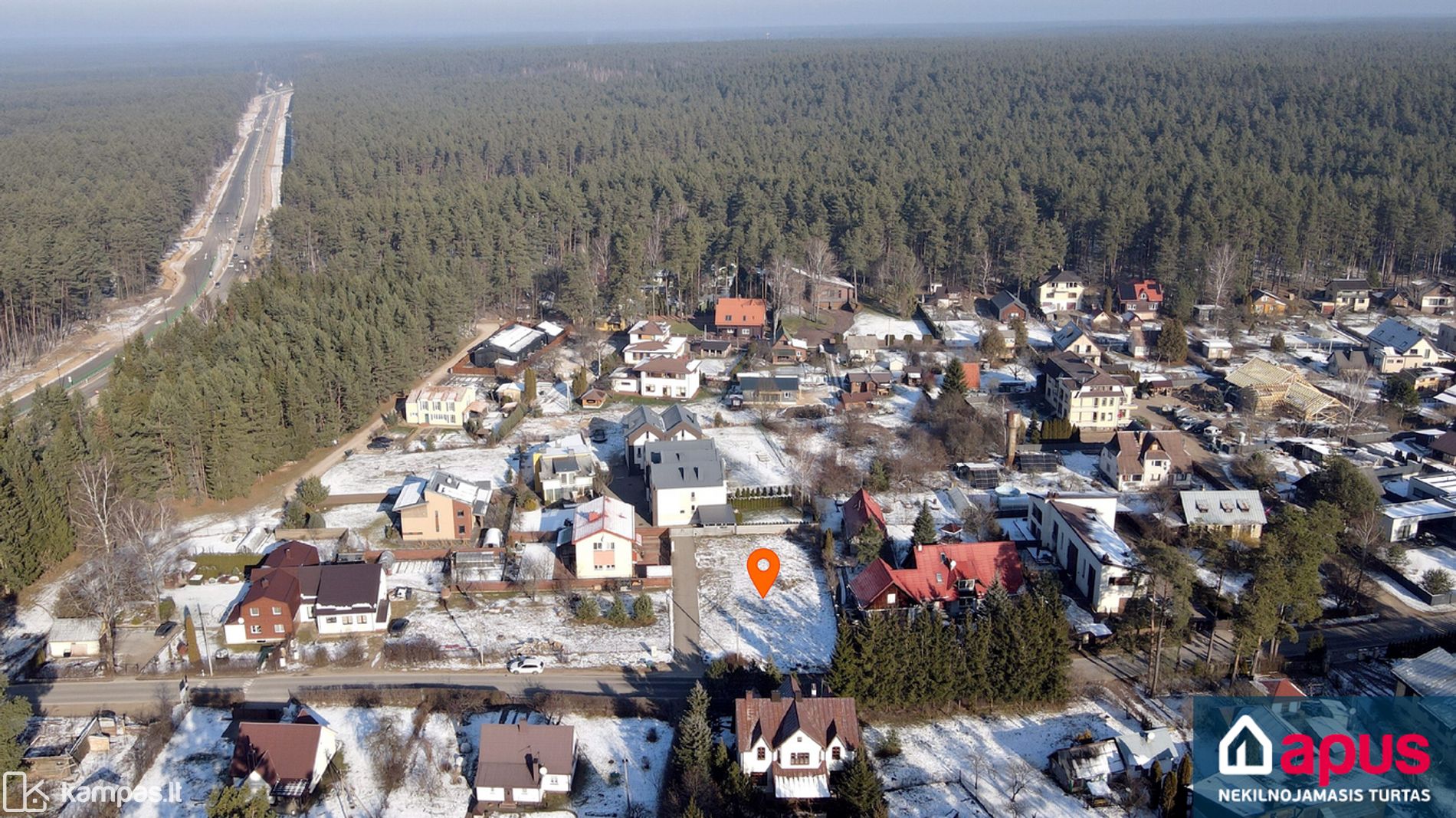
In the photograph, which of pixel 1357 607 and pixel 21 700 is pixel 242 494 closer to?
pixel 21 700

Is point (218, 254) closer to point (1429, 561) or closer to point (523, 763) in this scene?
point (523, 763)

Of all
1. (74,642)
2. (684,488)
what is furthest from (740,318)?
(74,642)

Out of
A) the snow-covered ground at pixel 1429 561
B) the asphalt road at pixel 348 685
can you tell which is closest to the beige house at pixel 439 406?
the asphalt road at pixel 348 685

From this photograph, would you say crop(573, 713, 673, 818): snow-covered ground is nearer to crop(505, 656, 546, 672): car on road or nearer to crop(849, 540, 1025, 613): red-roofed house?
crop(505, 656, 546, 672): car on road

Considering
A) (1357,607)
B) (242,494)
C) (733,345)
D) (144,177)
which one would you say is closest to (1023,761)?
(1357,607)

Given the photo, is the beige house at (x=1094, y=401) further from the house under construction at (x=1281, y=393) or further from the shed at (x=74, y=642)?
the shed at (x=74, y=642)

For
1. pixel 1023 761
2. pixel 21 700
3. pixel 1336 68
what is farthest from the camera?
pixel 1336 68

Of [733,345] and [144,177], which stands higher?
[144,177]
